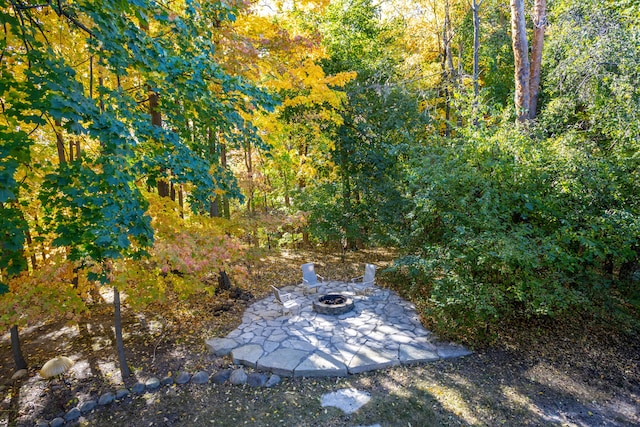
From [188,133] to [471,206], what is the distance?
423 centimetres

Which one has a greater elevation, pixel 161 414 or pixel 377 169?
pixel 377 169


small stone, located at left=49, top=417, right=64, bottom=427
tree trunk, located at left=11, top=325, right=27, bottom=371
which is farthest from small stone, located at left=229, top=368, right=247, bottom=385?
tree trunk, located at left=11, top=325, right=27, bottom=371

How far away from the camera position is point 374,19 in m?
10.6

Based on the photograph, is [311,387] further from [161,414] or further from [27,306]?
[27,306]

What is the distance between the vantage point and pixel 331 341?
208 inches

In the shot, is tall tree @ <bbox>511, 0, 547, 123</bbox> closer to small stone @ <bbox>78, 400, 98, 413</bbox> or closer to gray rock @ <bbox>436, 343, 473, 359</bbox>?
gray rock @ <bbox>436, 343, 473, 359</bbox>

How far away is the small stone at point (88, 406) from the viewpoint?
153 inches

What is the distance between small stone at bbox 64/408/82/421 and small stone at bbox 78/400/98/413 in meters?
0.05

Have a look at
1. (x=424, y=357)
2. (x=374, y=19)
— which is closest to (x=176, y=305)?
(x=424, y=357)

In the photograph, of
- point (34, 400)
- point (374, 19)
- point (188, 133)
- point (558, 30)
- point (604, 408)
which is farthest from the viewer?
point (374, 19)

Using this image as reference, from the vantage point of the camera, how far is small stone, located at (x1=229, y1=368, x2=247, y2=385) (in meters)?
4.37

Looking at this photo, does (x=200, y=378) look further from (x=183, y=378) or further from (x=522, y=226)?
(x=522, y=226)

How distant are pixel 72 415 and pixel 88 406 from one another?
0.16m

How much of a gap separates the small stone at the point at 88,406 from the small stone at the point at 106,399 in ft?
0.19
